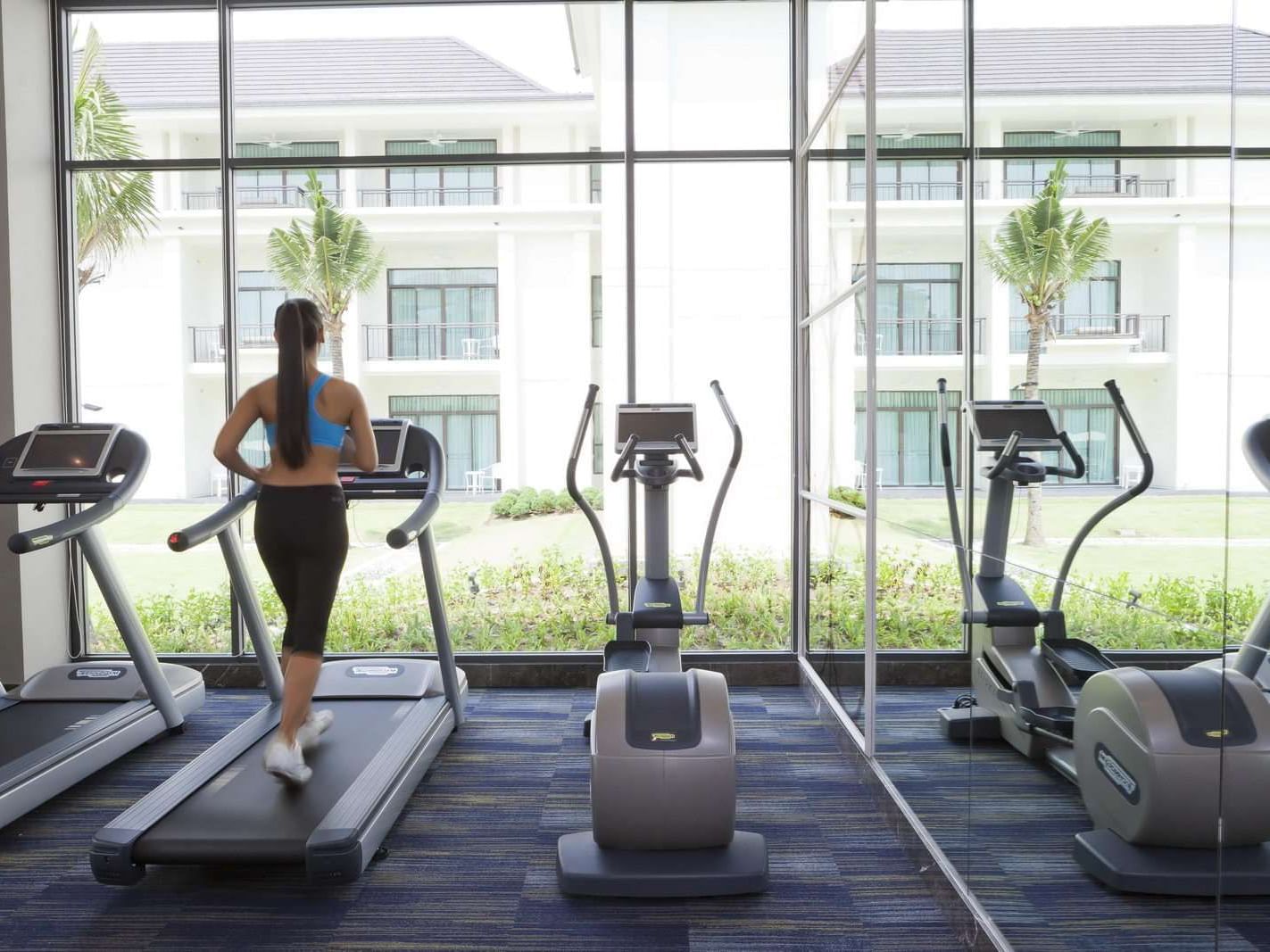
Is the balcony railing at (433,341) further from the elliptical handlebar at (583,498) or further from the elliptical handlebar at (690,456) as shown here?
the elliptical handlebar at (690,456)


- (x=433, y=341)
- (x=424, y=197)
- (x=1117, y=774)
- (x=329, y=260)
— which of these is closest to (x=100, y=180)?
(x=329, y=260)

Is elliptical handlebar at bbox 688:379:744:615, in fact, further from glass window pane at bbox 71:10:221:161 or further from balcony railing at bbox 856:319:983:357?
glass window pane at bbox 71:10:221:161

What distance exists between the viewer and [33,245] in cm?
497

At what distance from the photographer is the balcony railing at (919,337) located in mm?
2359

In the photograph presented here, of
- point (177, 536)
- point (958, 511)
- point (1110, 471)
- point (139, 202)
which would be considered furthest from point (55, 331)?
point (1110, 471)

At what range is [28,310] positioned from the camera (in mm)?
4930

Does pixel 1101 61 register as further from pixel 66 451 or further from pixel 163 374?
pixel 163 374

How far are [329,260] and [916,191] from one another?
349 centimetres

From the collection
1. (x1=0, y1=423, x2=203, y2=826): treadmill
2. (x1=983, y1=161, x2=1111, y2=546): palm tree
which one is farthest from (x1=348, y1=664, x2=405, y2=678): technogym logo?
(x1=983, y1=161, x2=1111, y2=546): palm tree

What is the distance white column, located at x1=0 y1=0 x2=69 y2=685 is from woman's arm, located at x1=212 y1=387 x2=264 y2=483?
207cm

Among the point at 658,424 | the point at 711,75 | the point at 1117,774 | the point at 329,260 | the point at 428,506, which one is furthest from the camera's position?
the point at 329,260

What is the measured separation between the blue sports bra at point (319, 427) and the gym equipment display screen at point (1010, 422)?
215 centimetres

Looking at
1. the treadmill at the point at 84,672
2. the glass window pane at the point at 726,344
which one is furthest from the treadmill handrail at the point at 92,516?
the glass window pane at the point at 726,344

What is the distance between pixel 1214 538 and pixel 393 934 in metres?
2.26
